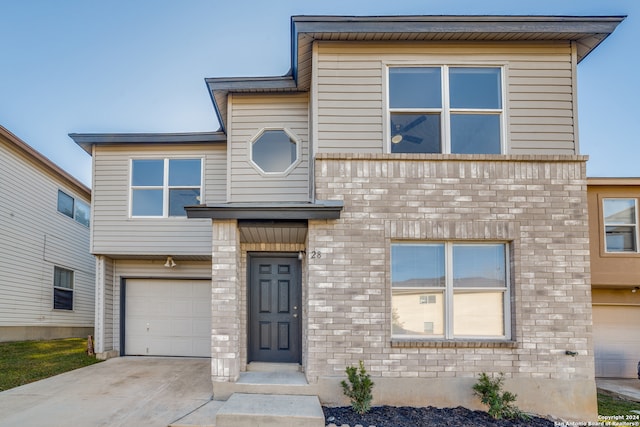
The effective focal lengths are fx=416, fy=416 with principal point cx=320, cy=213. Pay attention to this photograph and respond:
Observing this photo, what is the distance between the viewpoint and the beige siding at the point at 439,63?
665 centimetres

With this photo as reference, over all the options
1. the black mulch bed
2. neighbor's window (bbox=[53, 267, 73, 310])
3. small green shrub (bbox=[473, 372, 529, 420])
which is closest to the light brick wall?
small green shrub (bbox=[473, 372, 529, 420])

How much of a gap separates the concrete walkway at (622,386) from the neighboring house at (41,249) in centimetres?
1453

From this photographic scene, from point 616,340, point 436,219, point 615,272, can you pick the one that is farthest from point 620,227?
point 436,219

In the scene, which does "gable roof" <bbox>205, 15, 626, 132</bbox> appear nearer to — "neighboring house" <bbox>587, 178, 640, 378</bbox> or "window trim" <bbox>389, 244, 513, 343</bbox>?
"window trim" <bbox>389, 244, 513, 343</bbox>

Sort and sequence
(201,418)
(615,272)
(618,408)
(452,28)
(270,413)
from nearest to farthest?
1. (270,413)
2. (201,418)
3. (452,28)
4. (618,408)
5. (615,272)

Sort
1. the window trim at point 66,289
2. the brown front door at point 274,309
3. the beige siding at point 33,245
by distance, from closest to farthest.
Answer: the brown front door at point 274,309 → the beige siding at point 33,245 → the window trim at point 66,289

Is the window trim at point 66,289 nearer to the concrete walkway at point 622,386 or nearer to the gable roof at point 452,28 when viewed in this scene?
the gable roof at point 452,28

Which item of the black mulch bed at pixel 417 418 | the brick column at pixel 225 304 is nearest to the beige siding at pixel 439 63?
the brick column at pixel 225 304

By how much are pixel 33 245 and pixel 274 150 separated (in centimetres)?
854

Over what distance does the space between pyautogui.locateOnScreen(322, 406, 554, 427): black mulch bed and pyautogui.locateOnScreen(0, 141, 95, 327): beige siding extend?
9859 mm

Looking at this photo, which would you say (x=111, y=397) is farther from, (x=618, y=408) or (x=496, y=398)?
(x=618, y=408)

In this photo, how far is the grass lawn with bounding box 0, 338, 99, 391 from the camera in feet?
25.2

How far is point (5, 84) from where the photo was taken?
1958 centimetres

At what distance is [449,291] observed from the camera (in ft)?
21.0
